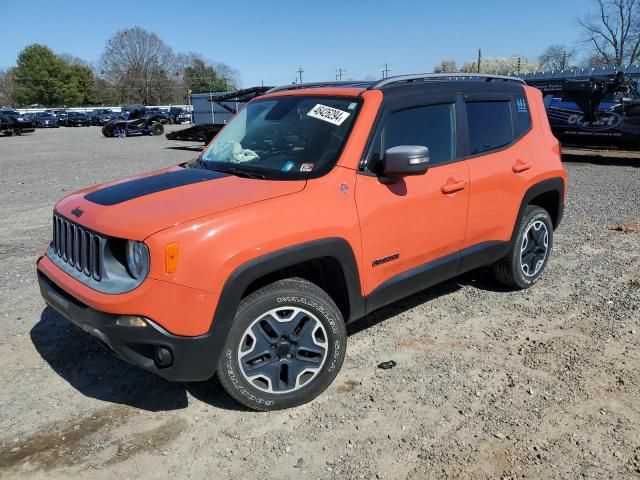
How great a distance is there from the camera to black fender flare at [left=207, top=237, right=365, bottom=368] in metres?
2.76

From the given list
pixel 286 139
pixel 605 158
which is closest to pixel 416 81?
pixel 286 139

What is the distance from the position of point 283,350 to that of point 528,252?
286 centimetres

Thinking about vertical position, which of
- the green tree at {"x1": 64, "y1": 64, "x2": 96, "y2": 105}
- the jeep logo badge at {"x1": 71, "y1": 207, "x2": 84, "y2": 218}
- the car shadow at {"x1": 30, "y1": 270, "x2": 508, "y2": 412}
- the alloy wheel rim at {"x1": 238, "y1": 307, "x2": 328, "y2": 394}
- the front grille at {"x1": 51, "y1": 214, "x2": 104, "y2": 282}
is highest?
the green tree at {"x1": 64, "y1": 64, "x2": 96, "y2": 105}

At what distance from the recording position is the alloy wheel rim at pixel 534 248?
484cm

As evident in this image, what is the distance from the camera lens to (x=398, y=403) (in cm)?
325

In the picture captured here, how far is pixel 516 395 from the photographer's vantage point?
3297 millimetres

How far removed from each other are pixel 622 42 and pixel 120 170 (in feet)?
212

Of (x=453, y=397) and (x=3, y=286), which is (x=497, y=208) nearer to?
(x=453, y=397)

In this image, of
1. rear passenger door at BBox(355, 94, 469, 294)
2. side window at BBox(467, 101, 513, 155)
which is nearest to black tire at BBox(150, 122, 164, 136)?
side window at BBox(467, 101, 513, 155)

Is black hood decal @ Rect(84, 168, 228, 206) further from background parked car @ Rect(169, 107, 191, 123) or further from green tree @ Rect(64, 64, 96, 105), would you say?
green tree @ Rect(64, 64, 96, 105)

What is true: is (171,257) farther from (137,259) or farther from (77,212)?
(77,212)

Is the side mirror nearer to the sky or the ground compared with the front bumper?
nearer to the sky

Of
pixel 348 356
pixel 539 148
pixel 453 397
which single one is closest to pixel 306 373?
pixel 348 356

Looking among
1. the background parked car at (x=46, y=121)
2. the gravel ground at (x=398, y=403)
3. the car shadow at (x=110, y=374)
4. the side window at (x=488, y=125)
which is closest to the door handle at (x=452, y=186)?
the side window at (x=488, y=125)
